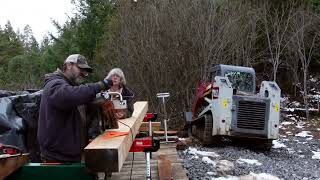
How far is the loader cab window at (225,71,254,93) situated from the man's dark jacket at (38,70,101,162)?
9534 mm

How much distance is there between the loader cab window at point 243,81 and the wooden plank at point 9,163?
10.1 meters

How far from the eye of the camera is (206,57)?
1672 cm

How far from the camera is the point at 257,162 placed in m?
10.2

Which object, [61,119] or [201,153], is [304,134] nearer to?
[201,153]

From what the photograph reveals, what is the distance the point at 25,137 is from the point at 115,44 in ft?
44.6

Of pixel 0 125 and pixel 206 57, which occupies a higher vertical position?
pixel 206 57

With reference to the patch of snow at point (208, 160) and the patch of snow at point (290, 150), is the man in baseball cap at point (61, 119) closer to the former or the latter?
the patch of snow at point (208, 160)

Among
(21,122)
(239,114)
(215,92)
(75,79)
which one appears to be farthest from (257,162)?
(75,79)

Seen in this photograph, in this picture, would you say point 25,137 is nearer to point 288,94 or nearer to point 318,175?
point 318,175

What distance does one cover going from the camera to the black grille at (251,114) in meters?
12.2

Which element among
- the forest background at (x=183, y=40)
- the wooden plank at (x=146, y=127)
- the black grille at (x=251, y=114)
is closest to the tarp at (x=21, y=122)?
the wooden plank at (x=146, y=127)

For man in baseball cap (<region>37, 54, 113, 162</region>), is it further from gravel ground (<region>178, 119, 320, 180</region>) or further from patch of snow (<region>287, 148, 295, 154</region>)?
patch of snow (<region>287, 148, 295, 154</region>)

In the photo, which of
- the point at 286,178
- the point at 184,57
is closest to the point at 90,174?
the point at 286,178

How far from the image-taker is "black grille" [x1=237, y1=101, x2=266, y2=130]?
1216 centimetres
